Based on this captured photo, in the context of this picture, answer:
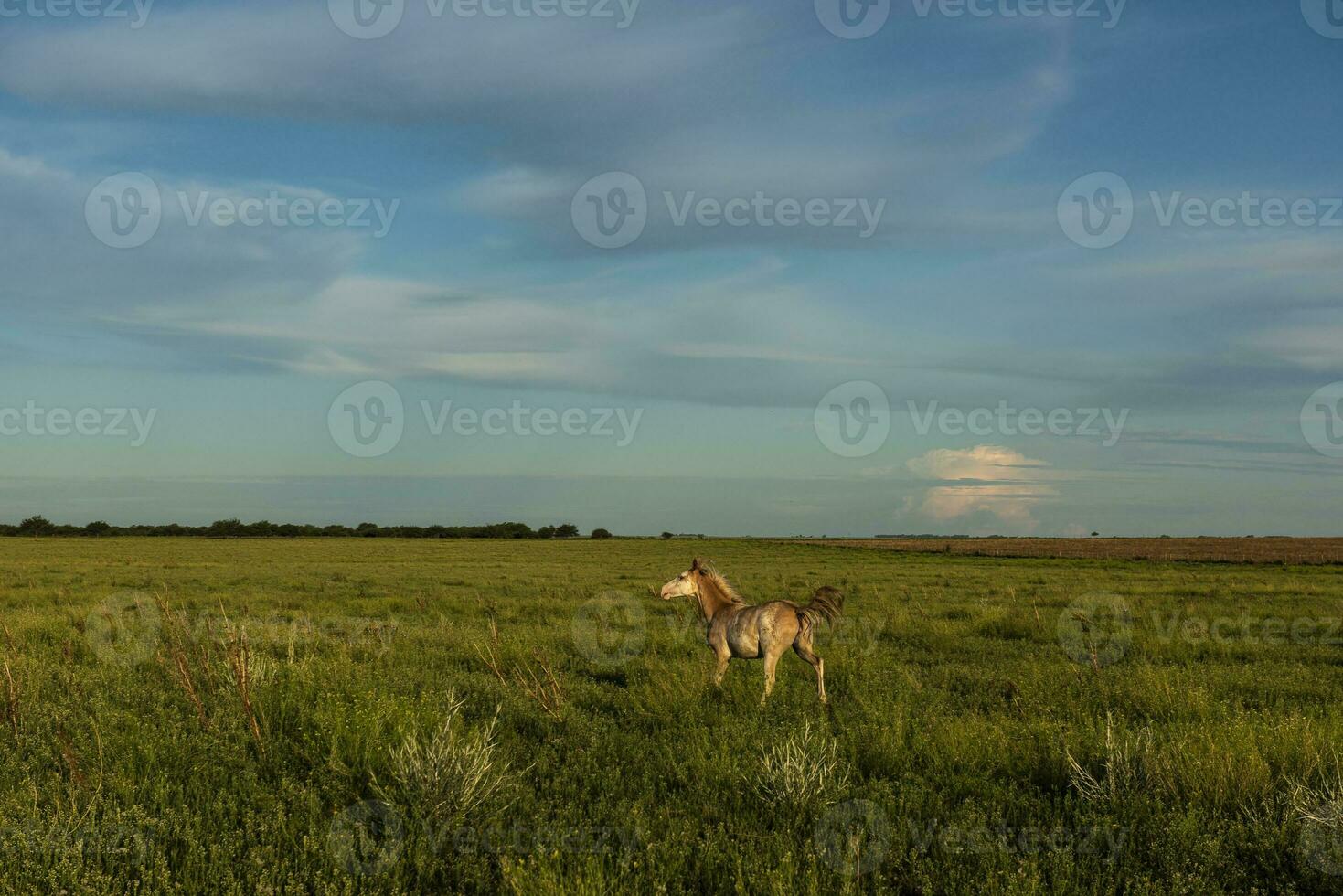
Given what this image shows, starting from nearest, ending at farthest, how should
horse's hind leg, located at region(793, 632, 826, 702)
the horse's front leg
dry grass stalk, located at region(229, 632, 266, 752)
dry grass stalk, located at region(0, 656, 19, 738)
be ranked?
dry grass stalk, located at region(229, 632, 266, 752) < dry grass stalk, located at region(0, 656, 19, 738) < horse's hind leg, located at region(793, 632, 826, 702) < the horse's front leg

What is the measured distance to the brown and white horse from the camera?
866 centimetres

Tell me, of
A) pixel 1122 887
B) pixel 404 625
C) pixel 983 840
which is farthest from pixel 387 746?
pixel 404 625

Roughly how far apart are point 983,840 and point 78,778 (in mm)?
6565

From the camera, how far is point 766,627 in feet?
28.4

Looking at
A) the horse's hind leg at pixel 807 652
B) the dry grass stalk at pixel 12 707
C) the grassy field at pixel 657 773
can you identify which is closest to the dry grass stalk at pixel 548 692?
the grassy field at pixel 657 773

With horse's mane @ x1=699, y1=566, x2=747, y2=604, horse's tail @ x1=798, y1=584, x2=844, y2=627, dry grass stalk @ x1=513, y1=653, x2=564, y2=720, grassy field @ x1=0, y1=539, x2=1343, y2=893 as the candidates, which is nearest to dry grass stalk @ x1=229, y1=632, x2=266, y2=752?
grassy field @ x1=0, y1=539, x2=1343, y2=893

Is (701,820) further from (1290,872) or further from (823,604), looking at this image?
(823,604)

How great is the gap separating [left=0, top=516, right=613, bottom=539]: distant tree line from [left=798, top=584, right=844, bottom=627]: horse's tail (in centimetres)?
13917

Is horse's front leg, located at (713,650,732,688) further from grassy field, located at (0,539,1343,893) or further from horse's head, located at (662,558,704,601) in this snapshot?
horse's head, located at (662,558,704,601)

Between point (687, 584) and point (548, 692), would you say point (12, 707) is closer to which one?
point (548, 692)

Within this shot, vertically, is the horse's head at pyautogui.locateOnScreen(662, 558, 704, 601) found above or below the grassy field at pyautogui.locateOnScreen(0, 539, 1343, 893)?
above

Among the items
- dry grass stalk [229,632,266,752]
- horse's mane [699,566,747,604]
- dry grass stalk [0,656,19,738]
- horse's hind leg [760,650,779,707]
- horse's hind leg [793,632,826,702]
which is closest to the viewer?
dry grass stalk [229,632,266,752]

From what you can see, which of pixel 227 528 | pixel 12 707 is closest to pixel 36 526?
pixel 227 528

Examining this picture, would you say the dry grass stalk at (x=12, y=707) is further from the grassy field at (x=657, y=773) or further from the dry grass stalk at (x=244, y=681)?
the dry grass stalk at (x=244, y=681)
